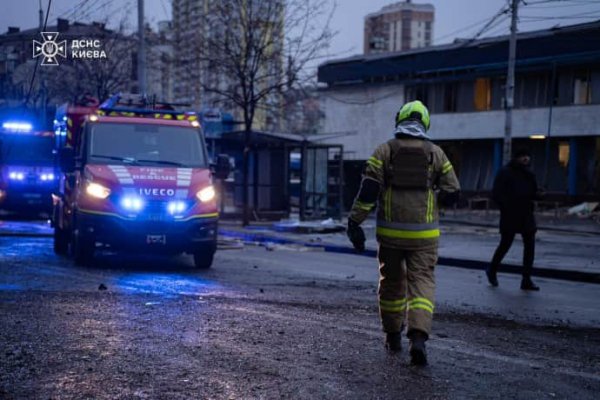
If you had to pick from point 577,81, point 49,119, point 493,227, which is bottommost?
point 493,227

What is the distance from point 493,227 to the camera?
83.4 ft

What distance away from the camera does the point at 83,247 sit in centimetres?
1163

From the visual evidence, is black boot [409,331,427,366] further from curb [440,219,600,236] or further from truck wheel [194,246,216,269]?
curb [440,219,600,236]

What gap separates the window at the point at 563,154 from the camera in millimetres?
35188

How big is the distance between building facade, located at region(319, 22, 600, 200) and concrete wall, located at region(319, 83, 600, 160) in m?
0.05

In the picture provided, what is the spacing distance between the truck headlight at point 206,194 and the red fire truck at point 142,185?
2cm

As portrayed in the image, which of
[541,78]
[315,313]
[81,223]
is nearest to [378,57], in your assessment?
[541,78]

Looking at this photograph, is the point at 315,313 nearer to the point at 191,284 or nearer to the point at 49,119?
the point at 191,284

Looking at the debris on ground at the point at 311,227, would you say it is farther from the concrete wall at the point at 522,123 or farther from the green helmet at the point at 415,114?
the concrete wall at the point at 522,123

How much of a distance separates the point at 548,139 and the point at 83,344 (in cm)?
3161

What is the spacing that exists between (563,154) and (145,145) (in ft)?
90.0

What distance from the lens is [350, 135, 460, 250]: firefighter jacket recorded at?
5945mm

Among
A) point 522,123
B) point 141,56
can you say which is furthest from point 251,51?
point 522,123

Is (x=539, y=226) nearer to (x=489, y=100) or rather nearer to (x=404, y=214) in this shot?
(x=489, y=100)
